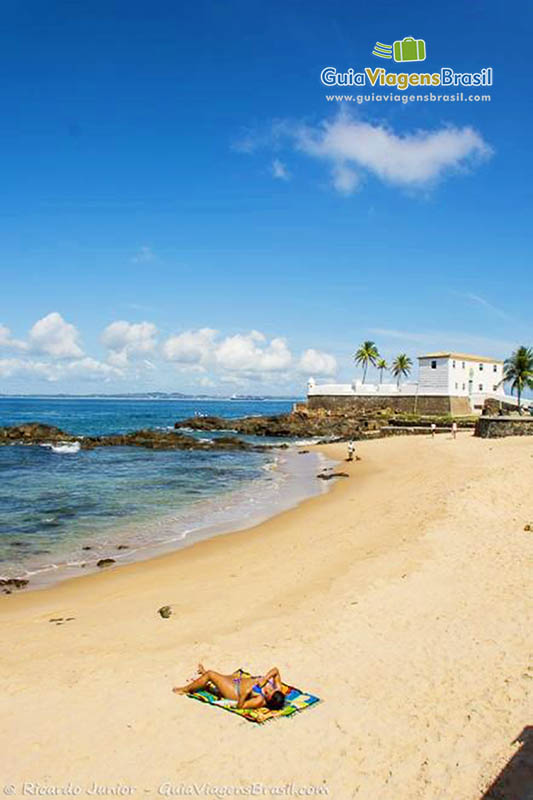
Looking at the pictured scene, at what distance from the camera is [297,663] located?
8.04 metres

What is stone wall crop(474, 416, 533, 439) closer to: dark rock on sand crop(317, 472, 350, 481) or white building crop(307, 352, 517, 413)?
dark rock on sand crop(317, 472, 350, 481)

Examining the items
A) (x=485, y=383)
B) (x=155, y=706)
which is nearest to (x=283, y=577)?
(x=155, y=706)

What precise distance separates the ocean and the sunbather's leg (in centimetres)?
734

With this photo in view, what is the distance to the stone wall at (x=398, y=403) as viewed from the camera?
64.6 meters

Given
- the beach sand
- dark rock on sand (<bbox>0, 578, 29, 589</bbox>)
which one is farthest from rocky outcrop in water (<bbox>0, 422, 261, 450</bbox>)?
dark rock on sand (<bbox>0, 578, 29, 589</bbox>)

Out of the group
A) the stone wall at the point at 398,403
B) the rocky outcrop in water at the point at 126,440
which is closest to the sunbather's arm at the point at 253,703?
the rocky outcrop in water at the point at 126,440

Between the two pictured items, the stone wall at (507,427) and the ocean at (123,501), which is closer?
the ocean at (123,501)

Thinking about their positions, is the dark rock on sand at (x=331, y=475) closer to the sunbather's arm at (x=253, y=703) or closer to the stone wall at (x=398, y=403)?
the sunbather's arm at (x=253, y=703)

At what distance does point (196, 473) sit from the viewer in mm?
32531

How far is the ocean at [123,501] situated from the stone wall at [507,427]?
13.5m

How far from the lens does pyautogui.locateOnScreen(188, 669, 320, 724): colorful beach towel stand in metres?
6.62

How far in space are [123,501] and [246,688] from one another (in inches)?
687

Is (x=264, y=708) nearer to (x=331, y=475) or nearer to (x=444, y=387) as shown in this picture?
(x=331, y=475)

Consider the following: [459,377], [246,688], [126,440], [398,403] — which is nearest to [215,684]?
[246,688]
